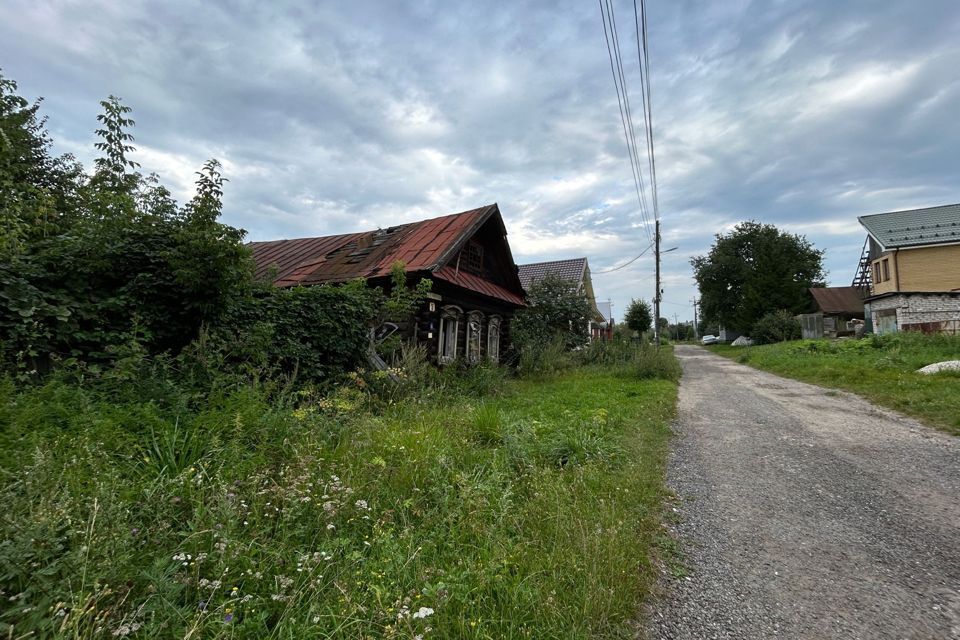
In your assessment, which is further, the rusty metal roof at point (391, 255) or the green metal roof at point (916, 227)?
the green metal roof at point (916, 227)

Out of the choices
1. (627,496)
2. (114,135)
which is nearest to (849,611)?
(627,496)

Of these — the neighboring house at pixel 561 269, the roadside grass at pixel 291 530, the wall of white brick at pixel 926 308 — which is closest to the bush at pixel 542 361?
the roadside grass at pixel 291 530

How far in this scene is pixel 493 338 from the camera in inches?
551

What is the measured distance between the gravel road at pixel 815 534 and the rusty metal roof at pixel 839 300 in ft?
123

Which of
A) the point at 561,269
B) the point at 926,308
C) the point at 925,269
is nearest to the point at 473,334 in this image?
the point at 561,269

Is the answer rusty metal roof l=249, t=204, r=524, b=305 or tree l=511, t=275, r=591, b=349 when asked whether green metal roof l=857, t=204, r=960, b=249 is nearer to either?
tree l=511, t=275, r=591, b=349

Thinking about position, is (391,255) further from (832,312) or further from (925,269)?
(832,312)

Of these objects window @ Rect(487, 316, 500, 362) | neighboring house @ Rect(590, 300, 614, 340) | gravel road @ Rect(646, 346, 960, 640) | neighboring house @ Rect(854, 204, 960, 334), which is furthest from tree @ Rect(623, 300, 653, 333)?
gravel road @ Rect(646, 346, 960, 640)

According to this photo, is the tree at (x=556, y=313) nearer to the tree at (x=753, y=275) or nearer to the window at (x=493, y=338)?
the window at (x=493, y=338)

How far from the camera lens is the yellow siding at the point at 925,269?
72.2 feet

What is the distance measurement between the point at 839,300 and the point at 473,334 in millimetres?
Result: 39518

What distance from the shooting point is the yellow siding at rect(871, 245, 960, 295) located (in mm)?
22000

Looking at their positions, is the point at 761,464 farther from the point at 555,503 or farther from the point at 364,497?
the point at 364,497

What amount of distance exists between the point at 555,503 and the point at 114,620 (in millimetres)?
2514
